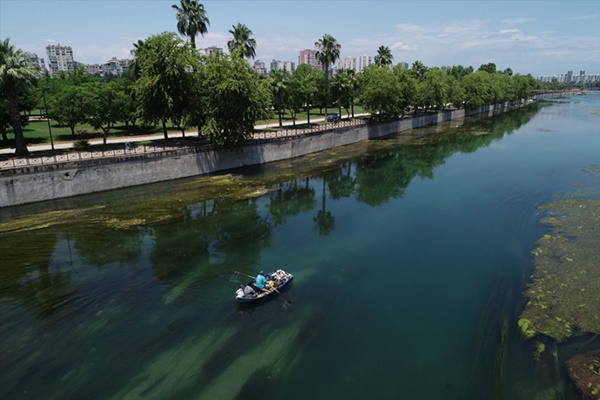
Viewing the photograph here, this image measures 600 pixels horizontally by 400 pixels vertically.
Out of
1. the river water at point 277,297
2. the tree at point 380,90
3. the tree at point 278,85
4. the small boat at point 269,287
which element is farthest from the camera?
the tree at point 380,90

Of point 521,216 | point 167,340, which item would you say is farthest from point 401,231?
point 167,340

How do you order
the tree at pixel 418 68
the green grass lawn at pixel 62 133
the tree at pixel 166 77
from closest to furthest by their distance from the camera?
the tree at pixel 166 77, the green grass lawn at pixel 62 133, the tree at pixel 418 68

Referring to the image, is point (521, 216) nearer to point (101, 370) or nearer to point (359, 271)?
point (359, 271)

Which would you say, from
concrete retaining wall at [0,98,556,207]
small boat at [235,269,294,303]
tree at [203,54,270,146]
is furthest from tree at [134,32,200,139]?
small boat at [235,269,294,303]

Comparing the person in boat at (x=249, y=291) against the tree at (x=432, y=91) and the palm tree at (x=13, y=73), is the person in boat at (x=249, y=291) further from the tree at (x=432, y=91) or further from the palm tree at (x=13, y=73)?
the tree at (x=432, y=91)

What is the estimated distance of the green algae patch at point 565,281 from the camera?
1994 cm

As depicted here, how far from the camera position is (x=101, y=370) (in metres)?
17.2

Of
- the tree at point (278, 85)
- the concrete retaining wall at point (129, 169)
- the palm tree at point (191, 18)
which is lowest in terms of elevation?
the concrete retaining wall at point (129, 169)

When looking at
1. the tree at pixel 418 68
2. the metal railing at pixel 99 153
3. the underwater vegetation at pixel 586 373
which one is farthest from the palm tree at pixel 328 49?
the underwater vegetation at pixel 586 373

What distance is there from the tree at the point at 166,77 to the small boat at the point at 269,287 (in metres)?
31.0

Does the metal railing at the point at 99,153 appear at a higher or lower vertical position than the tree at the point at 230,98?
lower

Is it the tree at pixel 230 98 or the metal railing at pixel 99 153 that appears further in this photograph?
the tree at pixel 230 98

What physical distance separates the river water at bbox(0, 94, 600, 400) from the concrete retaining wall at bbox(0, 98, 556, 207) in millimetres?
1626

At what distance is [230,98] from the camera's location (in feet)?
156
